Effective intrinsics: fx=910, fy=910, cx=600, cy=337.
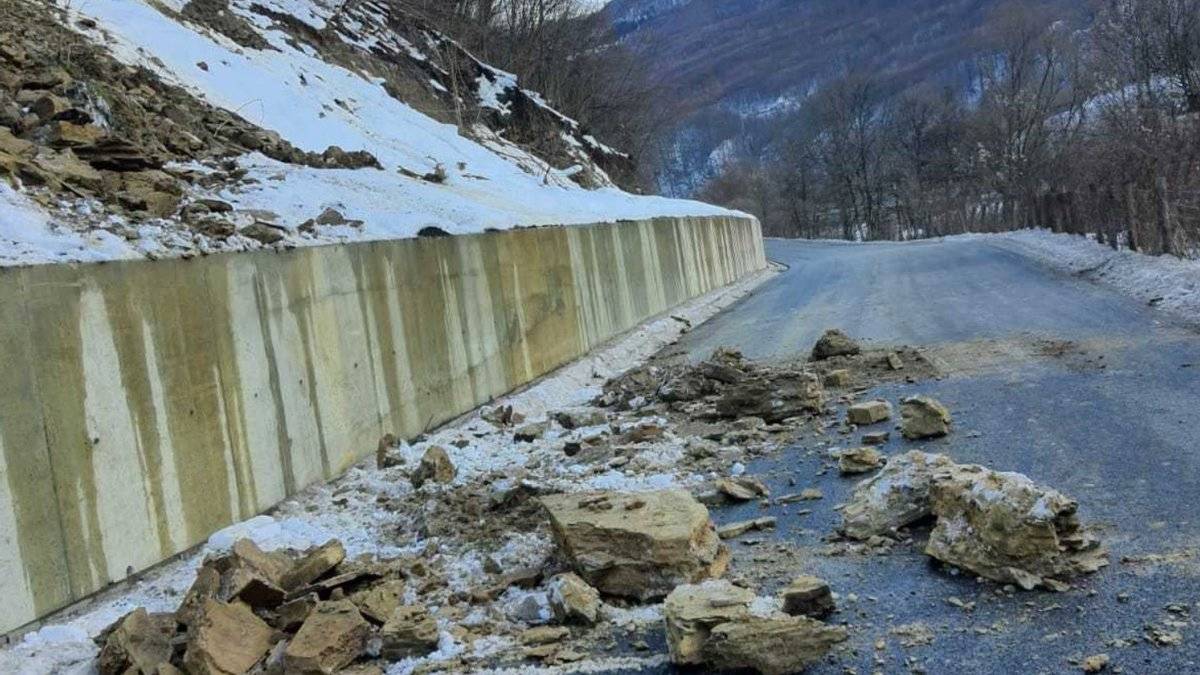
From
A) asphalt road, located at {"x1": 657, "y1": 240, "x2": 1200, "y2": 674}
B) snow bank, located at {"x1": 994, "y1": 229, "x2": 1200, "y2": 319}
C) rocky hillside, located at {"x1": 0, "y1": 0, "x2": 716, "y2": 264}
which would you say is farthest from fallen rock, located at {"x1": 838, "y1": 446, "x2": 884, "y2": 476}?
snow bank, located at {"x1": 994, "y1": 229, "x2": 1200, "y2": 319}

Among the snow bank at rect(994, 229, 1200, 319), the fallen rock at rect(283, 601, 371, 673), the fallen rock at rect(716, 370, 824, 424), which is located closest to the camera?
the fallen rock at rect(283, 601, 371, 673)

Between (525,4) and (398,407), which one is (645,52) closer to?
(525,4)

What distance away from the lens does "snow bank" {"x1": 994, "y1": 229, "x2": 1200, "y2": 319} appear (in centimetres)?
1145

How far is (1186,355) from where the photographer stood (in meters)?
8.12

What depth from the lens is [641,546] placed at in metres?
4.30

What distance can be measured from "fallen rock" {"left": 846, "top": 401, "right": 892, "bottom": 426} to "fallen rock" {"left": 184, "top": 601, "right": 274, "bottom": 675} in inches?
185

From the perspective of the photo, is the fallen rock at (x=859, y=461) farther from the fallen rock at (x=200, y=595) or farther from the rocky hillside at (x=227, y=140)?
the rocky hillside at (x=227, y=140)

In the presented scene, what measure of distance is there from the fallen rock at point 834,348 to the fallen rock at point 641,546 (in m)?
5.81

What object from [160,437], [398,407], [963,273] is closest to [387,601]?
[160,437]

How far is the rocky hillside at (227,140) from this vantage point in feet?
19.0

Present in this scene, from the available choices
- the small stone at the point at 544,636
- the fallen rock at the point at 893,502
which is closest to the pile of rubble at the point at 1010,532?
the fallen rock at the point at 893,502

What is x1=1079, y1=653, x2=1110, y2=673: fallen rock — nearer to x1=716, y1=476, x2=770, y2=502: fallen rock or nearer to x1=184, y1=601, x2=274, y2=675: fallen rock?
x1=716, y1=476, x2=770, y2=502: fallen rock

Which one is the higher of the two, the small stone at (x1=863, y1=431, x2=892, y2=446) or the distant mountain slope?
the distant mountain slope

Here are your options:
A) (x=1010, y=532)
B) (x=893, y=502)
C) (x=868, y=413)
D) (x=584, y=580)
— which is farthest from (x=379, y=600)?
(x=868, y=413)
